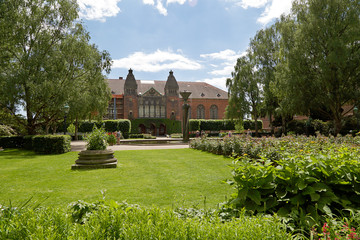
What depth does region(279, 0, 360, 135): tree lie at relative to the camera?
1947 cm

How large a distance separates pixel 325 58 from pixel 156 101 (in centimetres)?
3699

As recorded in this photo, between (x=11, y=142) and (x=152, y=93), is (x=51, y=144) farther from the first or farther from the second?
(x=152, y=93)

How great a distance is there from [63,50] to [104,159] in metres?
12.2

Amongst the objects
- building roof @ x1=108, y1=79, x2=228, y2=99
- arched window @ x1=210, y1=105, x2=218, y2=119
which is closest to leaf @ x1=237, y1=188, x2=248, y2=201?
building roof @ x1=108, y1=79, x2=228, y2=99

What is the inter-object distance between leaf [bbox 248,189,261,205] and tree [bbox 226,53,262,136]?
28.3 m

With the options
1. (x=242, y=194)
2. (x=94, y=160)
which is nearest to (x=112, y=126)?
(x=94, y=160)

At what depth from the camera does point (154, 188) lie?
6004 millimetres

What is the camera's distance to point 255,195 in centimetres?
303

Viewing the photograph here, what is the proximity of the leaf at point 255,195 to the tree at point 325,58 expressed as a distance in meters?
20.2

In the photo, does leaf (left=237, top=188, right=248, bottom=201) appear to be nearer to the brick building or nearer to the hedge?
the hedge

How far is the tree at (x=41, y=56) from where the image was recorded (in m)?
16.0

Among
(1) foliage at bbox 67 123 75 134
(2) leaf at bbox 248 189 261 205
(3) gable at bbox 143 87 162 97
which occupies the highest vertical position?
(3) gable at bbox 143 87 162 97

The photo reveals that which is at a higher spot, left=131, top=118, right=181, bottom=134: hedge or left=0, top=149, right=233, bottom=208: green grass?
left=131, top=118, right=181, bottom=134: hedge

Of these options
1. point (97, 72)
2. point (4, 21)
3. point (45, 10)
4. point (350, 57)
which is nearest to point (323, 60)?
point (350, 57)
